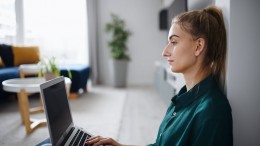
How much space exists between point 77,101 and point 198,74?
303 cm

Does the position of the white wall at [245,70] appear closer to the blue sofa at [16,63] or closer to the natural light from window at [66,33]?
the blue sofa at [16,63]

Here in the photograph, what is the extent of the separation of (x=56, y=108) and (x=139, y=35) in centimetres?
459

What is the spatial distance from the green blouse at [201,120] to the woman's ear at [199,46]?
101mm

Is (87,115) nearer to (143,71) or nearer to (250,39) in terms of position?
(250,39)

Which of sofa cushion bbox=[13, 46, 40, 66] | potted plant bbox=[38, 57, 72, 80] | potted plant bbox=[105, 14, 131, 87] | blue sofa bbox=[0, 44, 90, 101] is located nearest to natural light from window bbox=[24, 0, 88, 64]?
potted plant bbox=[105, 14, 131, 87]

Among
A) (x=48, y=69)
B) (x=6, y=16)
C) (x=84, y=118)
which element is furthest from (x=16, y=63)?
(x=84, y=118)

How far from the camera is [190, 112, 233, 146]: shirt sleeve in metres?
0.61

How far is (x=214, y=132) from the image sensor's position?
24.1 inches

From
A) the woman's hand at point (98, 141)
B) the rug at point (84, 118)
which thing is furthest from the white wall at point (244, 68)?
the rug at point (84, 118)

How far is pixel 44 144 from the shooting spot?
3.03ft

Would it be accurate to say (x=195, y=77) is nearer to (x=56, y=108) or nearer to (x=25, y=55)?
(x=56, y=108)

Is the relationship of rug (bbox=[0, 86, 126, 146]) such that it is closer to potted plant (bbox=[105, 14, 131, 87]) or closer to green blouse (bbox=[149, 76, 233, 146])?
potted plant (bbox=[105, 14, 131, 87])

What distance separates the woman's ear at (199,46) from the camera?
0.75 metres

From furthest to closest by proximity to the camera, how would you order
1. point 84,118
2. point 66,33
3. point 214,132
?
1. point 66,33
2. point 84,118
3. point 214,132
